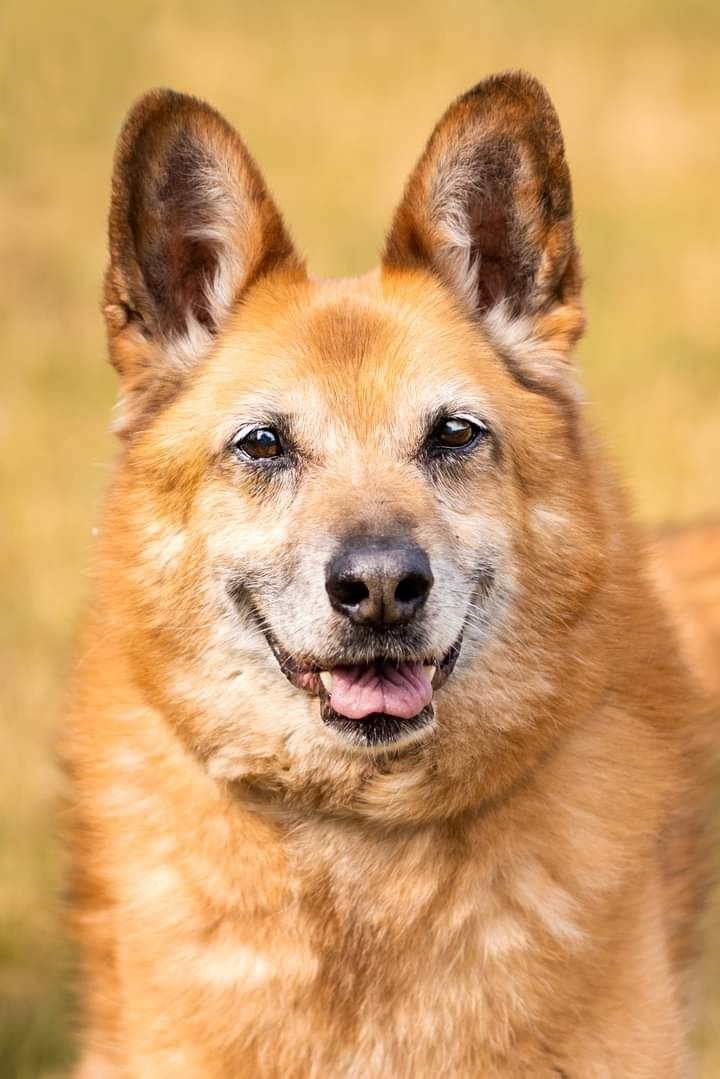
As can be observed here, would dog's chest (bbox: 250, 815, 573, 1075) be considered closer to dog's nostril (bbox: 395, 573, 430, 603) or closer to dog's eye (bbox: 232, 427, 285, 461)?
dog's nostril (bbox: 395, 573, 430, 603)

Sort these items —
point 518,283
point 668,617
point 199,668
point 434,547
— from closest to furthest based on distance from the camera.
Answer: point 434,547 < point 199,668 < point 518,283 < point 668,617

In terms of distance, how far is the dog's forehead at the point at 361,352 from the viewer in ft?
11.7

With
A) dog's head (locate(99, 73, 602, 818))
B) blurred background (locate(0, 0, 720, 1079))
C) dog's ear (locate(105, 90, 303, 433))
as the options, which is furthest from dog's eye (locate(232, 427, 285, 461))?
blurred background (locate(0, 0, 720, 1079))

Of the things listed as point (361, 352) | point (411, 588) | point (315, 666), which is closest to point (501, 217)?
point (361, 352)

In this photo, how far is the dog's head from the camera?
336 cm

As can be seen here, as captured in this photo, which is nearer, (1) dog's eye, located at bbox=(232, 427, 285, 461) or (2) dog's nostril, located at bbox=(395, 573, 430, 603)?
(2) dog's nostril, located at bbox=(395, 573, 430, 603)

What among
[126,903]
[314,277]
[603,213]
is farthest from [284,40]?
[126,903]

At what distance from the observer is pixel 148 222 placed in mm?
3732

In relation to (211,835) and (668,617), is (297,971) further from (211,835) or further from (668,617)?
(668,617)

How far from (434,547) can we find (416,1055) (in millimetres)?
1150

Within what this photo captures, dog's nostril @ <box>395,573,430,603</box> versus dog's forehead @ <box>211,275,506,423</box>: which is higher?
dog's forehead @ <box>211,275,506,423</box>

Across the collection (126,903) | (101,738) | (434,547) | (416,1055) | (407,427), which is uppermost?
(407,427)

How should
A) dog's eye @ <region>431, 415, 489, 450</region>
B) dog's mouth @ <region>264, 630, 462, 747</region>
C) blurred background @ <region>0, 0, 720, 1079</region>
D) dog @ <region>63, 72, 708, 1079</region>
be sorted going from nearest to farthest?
dog's mouth @ <region>264, 630, 462, 747</region> → dog @ <region>63, 72, 708, 1079</region> → dog's eye @ <region>431, 415, 489, 450</region> → blurred background @ <region>0, 0, 720, 1079</region>

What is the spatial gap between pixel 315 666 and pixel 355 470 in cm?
46
